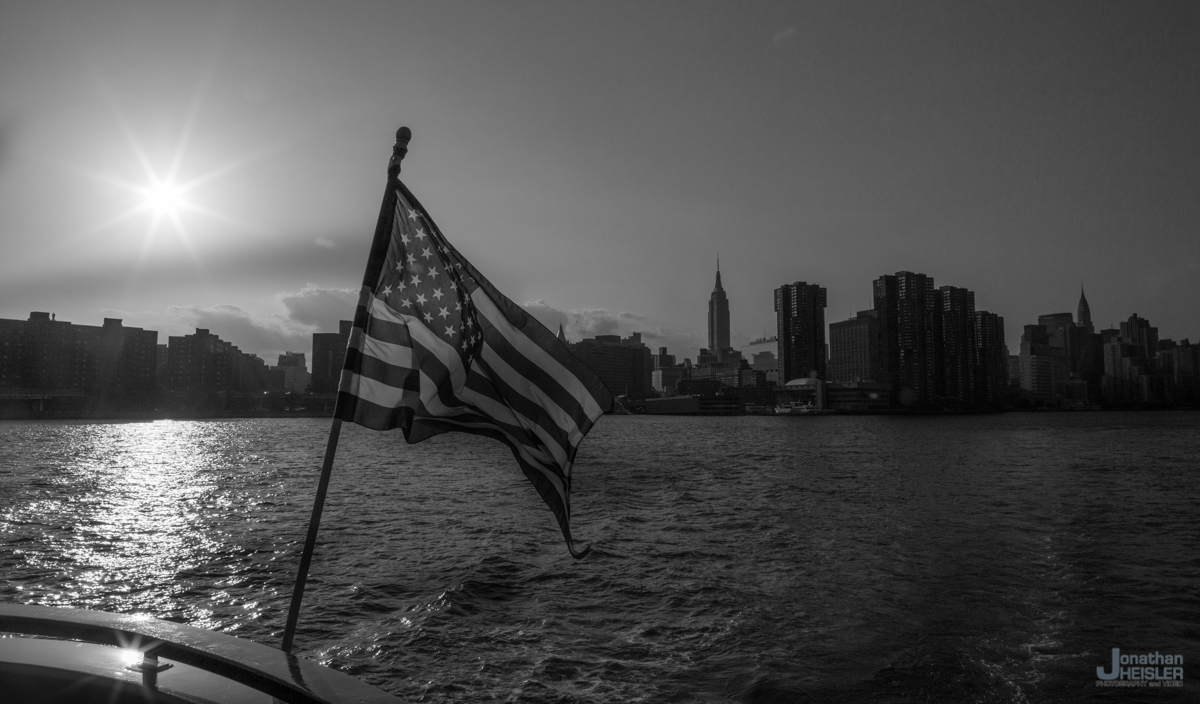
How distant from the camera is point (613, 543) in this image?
60.3 feet

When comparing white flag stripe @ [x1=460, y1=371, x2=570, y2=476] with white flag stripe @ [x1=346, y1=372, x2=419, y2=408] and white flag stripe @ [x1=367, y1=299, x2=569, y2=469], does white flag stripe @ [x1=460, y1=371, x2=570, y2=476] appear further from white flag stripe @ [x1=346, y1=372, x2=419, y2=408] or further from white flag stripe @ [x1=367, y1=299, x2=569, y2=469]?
white flag stripe @ [x1=346, y1=372, x2=419, y2=408]

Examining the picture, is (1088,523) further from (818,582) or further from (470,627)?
(470,627)

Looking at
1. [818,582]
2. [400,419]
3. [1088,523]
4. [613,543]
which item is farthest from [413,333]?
[1088,523]

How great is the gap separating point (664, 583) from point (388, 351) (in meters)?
10.2

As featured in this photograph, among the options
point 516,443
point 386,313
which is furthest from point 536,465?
point 386,313

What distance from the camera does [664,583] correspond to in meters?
13.9

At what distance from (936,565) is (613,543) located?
24.8 ft

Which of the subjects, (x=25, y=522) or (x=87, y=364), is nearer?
(x=25, y=522)

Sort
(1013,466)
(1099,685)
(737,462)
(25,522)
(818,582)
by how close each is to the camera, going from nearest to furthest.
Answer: (1099,685), (818,582), (25,522), (1013,466), (737,462)

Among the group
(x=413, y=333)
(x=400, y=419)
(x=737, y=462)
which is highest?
(x=413, y=333)

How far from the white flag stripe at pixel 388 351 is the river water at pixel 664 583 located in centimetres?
502

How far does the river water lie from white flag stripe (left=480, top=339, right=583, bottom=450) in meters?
4.61

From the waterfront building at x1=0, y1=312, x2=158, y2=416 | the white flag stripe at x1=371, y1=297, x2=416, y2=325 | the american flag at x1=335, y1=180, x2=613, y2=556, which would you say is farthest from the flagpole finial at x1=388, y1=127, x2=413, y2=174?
the waterfront building at x1=0, y1=312, x2=158, y2=416

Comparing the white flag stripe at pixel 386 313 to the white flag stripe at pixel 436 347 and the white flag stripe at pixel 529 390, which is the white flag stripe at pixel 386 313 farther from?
the white flag stripe at pixel 529 390
